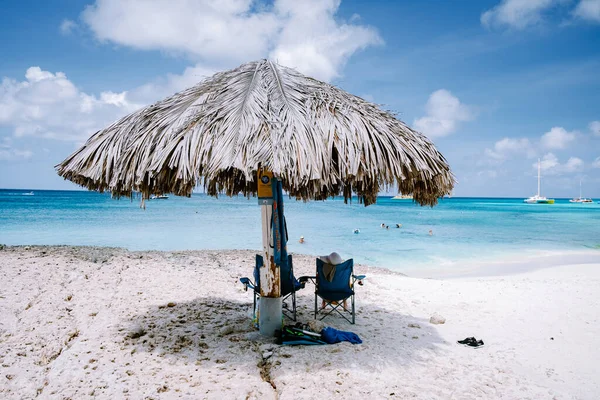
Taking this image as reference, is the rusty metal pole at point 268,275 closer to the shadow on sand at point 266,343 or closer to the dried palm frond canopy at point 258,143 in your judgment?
the shadow on sand at point 266,343

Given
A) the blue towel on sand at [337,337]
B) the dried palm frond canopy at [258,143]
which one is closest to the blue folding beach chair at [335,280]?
the blue towel on sand at [337,337]

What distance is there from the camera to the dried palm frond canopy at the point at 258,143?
2.69m

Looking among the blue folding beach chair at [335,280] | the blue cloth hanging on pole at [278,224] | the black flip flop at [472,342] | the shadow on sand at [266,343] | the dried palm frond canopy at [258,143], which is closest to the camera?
the dried palm frond canopy at [258,143]

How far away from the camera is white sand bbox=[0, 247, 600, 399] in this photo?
2.75 metres

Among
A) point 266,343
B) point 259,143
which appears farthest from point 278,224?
point 266,343

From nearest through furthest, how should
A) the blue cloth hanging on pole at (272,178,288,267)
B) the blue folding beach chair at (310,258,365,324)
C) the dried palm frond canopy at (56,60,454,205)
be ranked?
the dried palm frond canopy at (56,60,454,205)
the blue cloth hanging on pole at (272,178,288,267)
the blue folding beach chair at (310,258,365,324)

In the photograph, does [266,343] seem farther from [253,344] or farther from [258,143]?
[258,143]

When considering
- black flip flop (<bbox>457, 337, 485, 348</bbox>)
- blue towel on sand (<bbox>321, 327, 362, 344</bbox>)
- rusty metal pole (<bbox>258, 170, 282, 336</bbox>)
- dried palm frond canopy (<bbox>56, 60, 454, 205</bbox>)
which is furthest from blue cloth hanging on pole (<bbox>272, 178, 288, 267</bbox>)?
black flip flop (<bbox>457, 337, 485, 348</bbox>)

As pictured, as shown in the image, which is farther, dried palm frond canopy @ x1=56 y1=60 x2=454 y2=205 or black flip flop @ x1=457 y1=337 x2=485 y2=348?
black flip flop @ x1=457 y1=337 x2=485 y2=348

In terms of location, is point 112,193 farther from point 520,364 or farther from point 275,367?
point 520,364

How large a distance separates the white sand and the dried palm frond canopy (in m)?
1.41

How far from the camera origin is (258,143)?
8.87 ft

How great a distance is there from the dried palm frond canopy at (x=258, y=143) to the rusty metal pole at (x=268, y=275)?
0.29 meters

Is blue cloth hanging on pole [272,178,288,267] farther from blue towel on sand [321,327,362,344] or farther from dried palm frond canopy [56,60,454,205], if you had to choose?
blue towel on sand [321,327,362,344]
